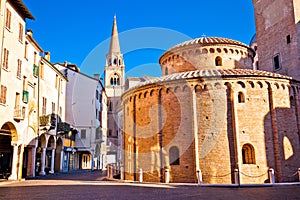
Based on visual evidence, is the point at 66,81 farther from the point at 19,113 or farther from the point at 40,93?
the point at 19,113

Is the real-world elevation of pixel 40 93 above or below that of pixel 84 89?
below

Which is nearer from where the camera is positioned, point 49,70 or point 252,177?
point 252,177

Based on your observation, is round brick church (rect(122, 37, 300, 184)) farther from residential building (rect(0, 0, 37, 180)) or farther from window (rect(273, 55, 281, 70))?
residential building (rect(0, 0, 37, 180))

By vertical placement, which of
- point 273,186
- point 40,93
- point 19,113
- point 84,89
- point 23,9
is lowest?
point 273,186

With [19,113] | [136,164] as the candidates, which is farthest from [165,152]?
[19,113]

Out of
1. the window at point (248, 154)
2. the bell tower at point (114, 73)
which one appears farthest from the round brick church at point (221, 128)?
the bell tower at point (114, 73)

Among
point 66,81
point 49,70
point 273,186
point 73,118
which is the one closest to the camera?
point 273,186

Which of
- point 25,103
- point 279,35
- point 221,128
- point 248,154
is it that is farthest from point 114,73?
point 248,154

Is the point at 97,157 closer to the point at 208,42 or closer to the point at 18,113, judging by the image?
the point at 18,113

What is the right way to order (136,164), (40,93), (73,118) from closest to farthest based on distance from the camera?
(136,164), (40,93), (73,118)

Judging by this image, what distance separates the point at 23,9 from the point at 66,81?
44.2ft

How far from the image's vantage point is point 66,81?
32750 millimetres

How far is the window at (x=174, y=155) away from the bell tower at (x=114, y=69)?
4482cm

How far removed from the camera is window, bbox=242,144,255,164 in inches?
684
